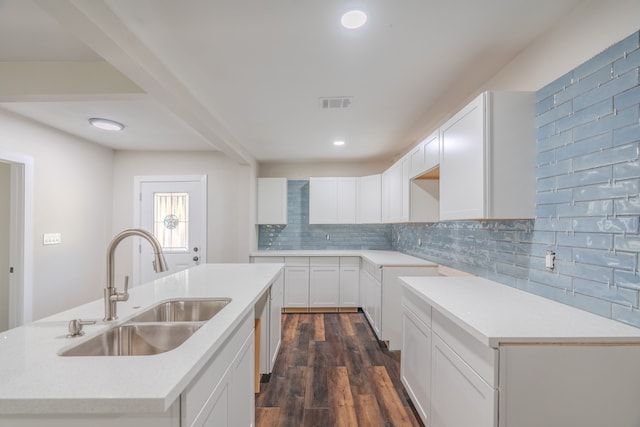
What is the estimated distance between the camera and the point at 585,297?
1330 millimetres

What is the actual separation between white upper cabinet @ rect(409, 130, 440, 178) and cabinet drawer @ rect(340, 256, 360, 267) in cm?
181

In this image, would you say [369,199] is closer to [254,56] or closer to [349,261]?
[349,261]

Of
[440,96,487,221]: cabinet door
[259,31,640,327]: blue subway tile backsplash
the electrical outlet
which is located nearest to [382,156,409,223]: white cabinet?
[440,96,487,221]: cabinet door

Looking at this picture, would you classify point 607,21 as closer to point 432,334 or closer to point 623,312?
point 623,312

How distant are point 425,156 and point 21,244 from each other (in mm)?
4023

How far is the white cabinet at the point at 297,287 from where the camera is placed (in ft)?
13.8

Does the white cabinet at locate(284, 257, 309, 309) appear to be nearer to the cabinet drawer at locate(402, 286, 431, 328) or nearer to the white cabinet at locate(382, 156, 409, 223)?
the white cabinet at locate(382, 156, 409, 223)

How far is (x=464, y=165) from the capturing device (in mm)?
1769

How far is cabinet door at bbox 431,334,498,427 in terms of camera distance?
1.12 meters

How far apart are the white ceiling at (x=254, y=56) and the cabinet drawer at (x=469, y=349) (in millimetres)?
1561

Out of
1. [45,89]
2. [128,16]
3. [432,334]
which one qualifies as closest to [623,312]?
[432,334]

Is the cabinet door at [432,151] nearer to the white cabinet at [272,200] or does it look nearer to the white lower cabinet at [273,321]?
the white lower cabinet at [273,321]

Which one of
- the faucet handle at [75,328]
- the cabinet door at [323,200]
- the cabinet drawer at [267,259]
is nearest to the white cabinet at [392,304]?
the cabinet door at [323,200]

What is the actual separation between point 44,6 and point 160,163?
3371mm
